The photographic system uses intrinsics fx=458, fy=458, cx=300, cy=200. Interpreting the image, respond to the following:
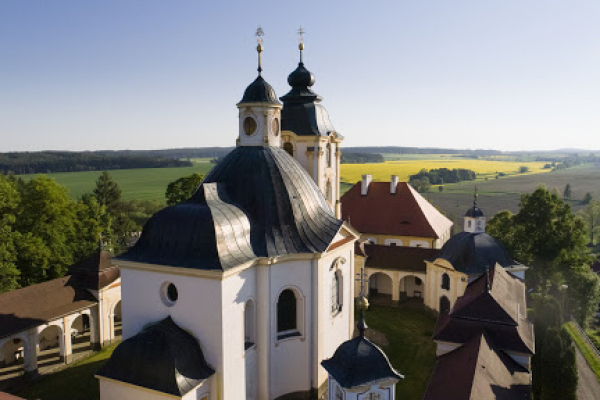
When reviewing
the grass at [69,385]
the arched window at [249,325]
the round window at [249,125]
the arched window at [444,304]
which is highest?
the round window at [249,125]

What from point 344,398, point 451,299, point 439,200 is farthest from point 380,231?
point 439,200

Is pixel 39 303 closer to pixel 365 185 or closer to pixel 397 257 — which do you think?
pixel 397 257

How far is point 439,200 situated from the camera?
83.2 meters

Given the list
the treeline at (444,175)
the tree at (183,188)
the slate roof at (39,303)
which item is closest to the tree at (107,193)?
the tree at (183,188)

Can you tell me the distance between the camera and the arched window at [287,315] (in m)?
17.2

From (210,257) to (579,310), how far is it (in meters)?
27.4

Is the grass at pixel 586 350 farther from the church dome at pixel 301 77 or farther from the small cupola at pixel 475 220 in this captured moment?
the church dome at pixel 301 77

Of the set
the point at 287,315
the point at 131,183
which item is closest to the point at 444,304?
the point at 287,315

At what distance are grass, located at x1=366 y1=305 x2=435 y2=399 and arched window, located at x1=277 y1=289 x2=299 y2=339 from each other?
19.0 ft

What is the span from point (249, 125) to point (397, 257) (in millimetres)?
17349

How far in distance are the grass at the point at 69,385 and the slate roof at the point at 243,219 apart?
7469mm

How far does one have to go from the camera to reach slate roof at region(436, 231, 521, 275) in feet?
88.8

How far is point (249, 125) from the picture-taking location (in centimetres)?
1962

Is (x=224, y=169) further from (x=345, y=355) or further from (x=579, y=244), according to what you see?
(x=579, y=244)
